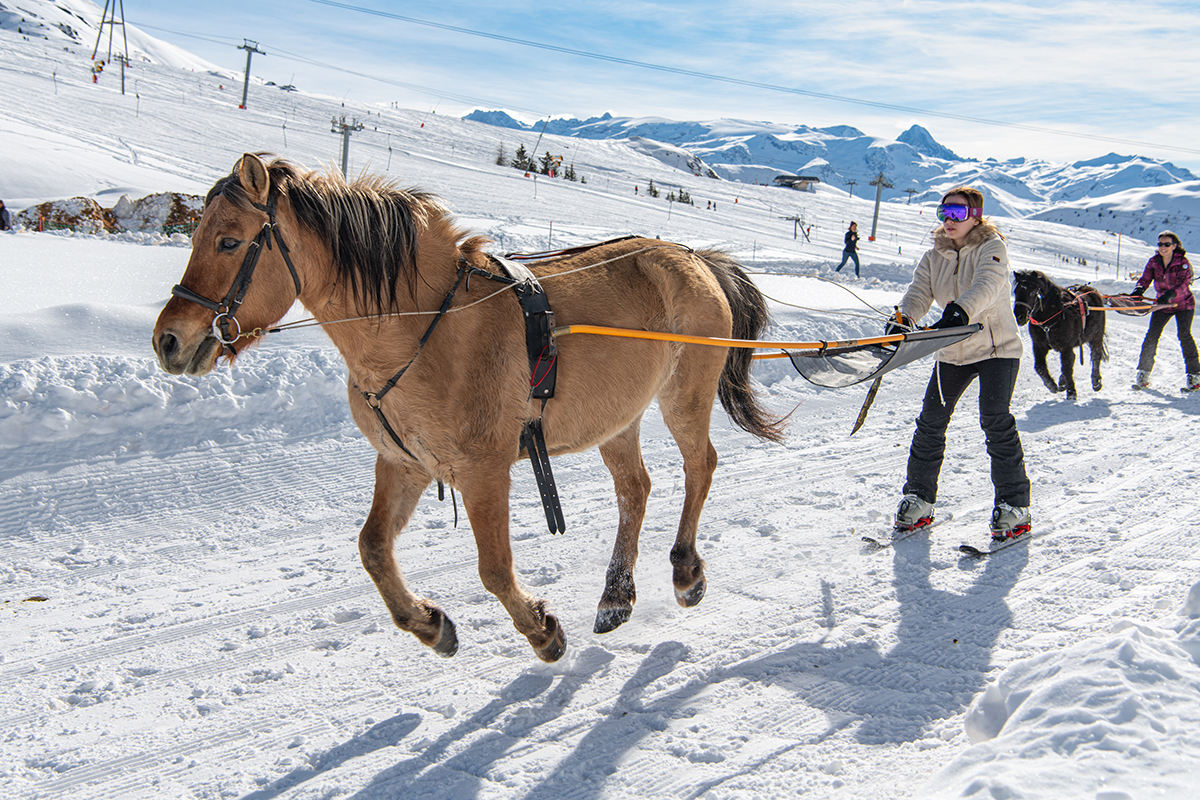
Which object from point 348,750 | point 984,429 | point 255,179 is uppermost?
point 255,179

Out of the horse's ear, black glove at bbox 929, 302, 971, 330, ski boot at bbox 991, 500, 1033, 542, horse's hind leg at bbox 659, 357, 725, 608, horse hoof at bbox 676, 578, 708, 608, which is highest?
the horse's ear

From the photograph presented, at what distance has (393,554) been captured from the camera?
3.16 m

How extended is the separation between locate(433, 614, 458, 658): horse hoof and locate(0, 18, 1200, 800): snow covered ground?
100mm

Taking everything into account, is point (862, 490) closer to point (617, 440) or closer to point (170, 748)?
point (617, 440)

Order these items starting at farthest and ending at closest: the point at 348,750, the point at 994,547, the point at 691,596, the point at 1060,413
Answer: the point at 1060,413, the point at 994,547, the point at 691,596, the point at 348,750

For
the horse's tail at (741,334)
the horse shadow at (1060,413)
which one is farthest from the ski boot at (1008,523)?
the horse shadow at (1060,413)

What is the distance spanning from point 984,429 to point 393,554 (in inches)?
144

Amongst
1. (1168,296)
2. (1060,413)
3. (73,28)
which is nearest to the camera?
(1060,413)

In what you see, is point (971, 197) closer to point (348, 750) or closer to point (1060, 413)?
point (348, 750)

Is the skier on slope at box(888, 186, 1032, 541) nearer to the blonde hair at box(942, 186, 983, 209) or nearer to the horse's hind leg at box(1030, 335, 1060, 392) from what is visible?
the blonde hair at box(942, 186, 983, 209)

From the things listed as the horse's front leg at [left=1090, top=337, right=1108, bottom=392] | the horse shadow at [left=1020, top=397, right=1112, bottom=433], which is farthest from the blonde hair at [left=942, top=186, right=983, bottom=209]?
the horse's front leg at [left=1090, top=337, right=1108, bottom=392]

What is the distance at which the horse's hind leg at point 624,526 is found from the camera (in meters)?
3.60

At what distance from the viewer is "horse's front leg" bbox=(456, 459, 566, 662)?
3025mm

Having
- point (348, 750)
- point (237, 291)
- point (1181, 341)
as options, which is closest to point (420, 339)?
point (237, 291)
